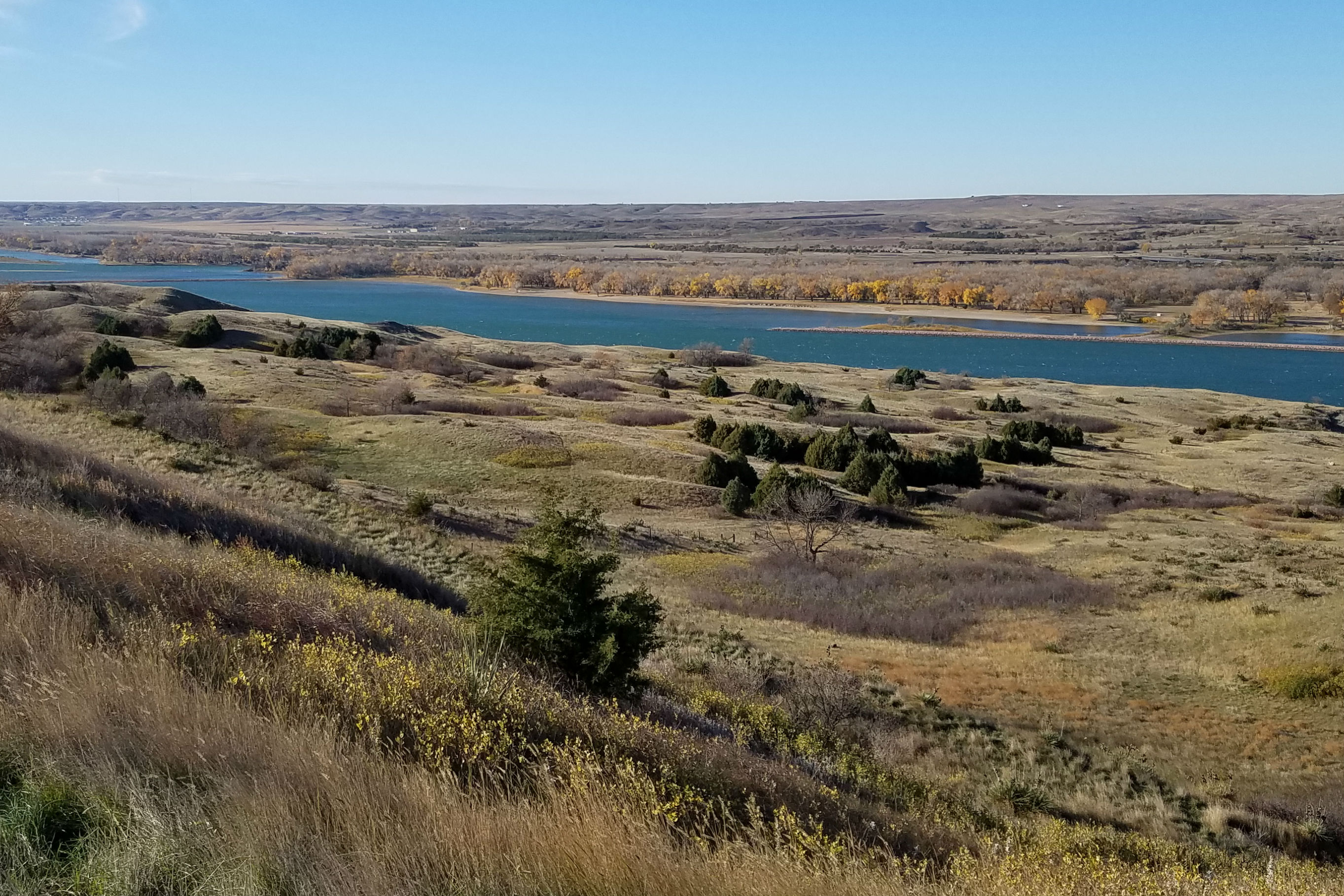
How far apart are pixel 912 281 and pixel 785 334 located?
4247cm

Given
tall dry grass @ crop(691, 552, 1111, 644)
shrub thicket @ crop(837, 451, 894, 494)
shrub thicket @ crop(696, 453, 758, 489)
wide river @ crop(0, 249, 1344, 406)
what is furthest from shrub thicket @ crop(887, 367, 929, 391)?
tall dry grass @ crop(691, 552, 1111, 644)

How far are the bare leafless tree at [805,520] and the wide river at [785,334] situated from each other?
187ft

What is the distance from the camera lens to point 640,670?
12.8m

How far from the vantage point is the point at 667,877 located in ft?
11.6

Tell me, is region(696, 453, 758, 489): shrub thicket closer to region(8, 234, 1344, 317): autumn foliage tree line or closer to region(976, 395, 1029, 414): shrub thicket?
region(976, 395, 1029, 414): shrub thicket

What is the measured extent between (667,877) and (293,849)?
1.32 m

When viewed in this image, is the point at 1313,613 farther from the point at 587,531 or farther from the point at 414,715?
the point at 414,715

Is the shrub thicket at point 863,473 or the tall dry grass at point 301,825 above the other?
the tall dry grass at point 301,825

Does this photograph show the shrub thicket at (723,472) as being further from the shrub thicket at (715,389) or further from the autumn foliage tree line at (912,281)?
the autumn foliage tree line at (912,281)

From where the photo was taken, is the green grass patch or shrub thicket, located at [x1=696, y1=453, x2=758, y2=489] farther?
shrub thicket, located at [x1=696, y1=453, x2=758, y2=489]

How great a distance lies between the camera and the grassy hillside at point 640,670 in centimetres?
371

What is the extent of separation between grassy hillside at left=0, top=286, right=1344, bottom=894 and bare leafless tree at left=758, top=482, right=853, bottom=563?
0.31 m

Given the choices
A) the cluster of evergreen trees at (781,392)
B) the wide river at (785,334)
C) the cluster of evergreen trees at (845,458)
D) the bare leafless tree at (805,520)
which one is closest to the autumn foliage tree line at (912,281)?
the wide river at (785,334)

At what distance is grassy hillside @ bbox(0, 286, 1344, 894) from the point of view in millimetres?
3709
